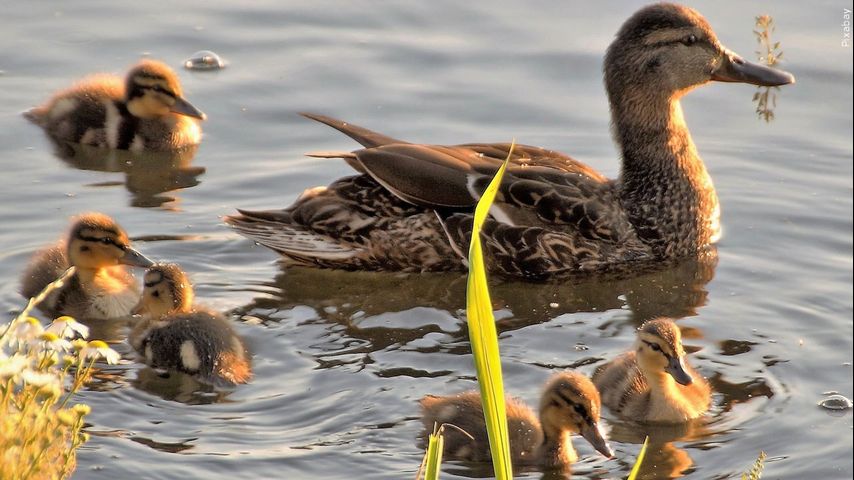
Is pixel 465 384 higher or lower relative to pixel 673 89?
lower

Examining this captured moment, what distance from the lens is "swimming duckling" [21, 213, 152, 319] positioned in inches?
259

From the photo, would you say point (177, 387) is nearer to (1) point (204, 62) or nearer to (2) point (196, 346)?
(2) point (196, 346)

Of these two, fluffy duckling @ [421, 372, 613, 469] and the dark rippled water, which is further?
the dark rippled water

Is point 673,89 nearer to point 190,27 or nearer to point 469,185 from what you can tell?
point 469,185

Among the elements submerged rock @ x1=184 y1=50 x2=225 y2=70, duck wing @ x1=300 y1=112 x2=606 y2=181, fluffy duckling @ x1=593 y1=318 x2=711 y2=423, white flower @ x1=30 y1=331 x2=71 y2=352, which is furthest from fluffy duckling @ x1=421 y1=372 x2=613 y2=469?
submerged rock @ x1=184 y1=50 x2=225 y2=70

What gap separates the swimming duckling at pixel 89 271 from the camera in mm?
6590

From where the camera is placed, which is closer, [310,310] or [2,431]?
[2,431]

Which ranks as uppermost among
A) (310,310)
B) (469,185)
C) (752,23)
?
(752,23)

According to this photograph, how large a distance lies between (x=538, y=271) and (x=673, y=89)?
1.31 meters

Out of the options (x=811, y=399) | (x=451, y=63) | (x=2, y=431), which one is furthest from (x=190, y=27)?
(x=2, y=431)

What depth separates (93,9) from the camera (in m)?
10.1

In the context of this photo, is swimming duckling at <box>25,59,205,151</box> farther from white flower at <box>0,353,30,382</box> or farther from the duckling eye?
white flower at <box>0,353,30,382</box>

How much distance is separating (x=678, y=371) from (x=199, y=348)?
73.8 inches

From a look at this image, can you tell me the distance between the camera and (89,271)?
6.65 meters
